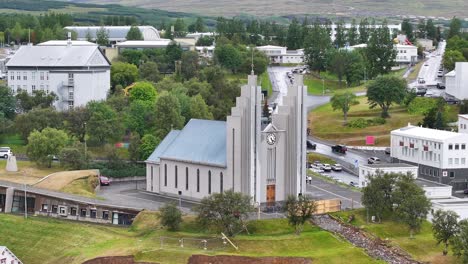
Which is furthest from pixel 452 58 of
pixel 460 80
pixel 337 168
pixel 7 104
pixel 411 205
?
pixel 411 205

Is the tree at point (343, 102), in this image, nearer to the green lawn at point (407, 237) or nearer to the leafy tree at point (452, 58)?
the leafy tree at point (452, 58)

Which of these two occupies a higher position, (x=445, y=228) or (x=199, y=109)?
(x=199, y=109)

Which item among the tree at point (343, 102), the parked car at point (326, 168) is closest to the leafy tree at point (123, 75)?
the tree at point (343, 102)

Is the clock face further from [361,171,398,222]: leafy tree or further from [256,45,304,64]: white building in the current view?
[256,45,304,64]: white building

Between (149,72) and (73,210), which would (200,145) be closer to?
(73,210)

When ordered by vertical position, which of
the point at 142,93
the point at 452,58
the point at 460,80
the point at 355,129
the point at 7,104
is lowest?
the point at 355,129

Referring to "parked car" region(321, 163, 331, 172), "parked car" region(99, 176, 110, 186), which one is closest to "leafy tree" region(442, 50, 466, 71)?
"parked car" region(321, 163, 331, 172)

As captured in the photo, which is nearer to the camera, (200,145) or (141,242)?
(141,242)
